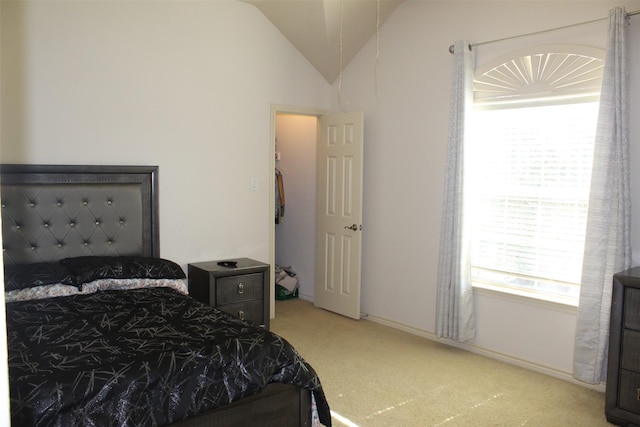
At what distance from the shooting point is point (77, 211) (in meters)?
3.67

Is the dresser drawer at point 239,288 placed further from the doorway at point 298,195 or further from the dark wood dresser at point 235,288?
the doorway at point 298,195

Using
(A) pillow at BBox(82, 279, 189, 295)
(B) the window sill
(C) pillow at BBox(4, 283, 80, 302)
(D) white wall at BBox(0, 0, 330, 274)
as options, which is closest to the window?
(B) the window sill

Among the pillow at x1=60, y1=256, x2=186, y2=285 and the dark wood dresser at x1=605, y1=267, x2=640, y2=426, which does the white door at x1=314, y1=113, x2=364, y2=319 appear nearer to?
the pillow at x1=60, y1=256, x2=186, y2=285

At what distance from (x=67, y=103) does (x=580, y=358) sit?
3781 millimetres

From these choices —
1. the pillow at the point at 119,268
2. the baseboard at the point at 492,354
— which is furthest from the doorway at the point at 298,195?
the pillow at the point at 119,268

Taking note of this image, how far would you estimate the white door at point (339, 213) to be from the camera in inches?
192

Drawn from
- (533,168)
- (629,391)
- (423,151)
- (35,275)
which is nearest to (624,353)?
(629,391)

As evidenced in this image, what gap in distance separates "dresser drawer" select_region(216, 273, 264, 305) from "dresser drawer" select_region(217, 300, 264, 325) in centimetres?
3

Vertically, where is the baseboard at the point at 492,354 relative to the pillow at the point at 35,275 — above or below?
below

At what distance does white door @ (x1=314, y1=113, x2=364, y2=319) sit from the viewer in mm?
4867

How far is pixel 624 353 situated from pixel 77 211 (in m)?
3.53

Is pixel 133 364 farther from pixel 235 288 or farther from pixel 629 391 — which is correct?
pixel 629 391

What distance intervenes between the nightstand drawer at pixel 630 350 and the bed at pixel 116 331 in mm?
1686

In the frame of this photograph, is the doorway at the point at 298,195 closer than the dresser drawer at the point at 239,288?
No
